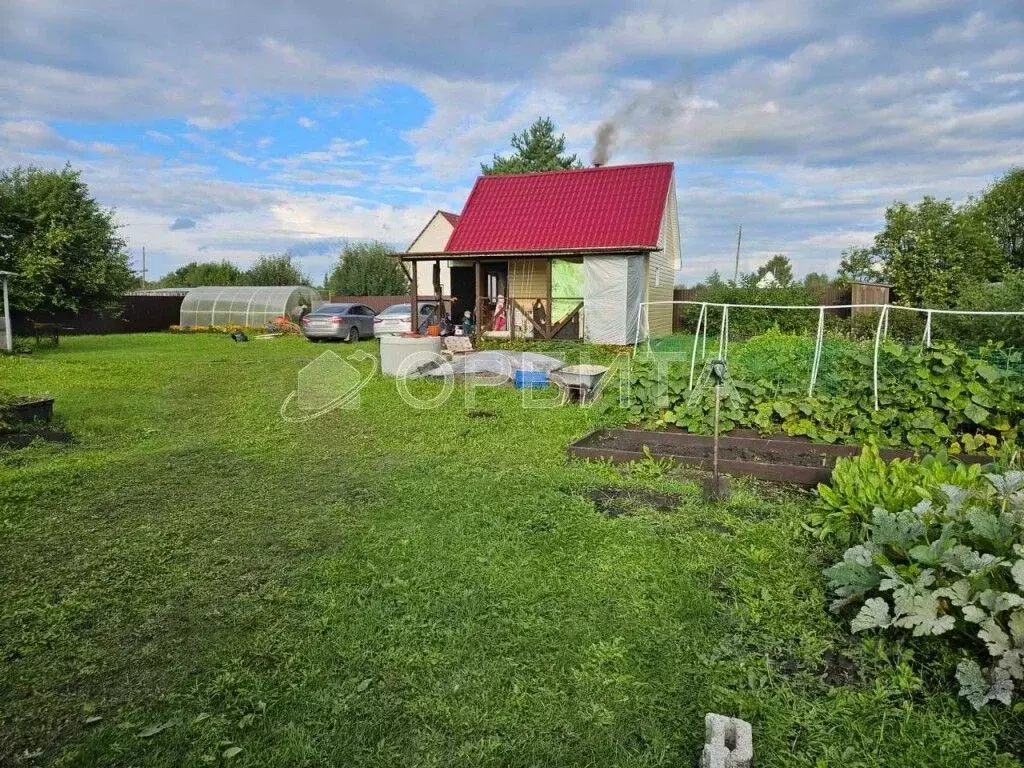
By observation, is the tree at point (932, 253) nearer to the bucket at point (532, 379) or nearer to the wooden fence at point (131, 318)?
the bucket at point (532, 379)

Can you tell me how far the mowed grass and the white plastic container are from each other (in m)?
5.58

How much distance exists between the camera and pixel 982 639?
2664 millimetres

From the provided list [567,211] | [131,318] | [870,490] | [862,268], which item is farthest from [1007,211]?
[131,318]

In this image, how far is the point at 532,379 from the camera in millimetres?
10156

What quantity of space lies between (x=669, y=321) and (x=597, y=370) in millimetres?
12084

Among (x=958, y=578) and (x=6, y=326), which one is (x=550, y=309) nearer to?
(x=6, y=326)

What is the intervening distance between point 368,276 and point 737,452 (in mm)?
37856

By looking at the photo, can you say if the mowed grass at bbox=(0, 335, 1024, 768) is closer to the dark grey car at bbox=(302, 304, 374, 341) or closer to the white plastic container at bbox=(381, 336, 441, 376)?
the white plastic container at bbox=(381, 336, 441, 376)

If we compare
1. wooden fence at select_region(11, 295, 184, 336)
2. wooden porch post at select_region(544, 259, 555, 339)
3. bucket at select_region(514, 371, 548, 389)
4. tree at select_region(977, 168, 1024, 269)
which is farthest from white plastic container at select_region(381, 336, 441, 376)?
tree at select_region(977, 168, 1024, 269)

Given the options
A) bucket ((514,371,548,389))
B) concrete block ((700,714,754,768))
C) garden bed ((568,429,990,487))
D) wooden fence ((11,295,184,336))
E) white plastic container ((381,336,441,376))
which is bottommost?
concrete block ((700,714,754,768))

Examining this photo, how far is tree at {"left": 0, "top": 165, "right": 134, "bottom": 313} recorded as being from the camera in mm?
17609

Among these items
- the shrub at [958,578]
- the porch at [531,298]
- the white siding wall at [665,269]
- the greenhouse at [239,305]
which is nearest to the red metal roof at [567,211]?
the porch at [531,298]

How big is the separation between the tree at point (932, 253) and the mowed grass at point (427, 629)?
20.1 metres

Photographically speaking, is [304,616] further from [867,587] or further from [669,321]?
[669,321]
